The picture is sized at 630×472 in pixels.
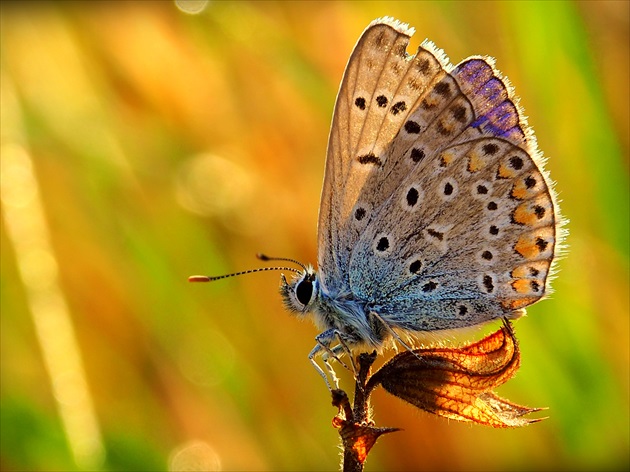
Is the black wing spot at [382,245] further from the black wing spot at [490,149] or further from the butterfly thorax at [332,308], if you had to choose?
the black wing spot at [490,149]

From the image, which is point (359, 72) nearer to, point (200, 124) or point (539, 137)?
point (539, 137)

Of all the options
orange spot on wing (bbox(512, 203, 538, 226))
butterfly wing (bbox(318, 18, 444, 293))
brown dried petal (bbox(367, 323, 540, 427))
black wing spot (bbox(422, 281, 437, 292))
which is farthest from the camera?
black wing spot (bbox(422, 281, 437, 292))

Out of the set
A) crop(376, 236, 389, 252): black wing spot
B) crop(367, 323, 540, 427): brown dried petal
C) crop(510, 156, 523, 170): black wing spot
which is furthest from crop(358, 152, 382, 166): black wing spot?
crop(367, 323, 540, 427): brown dried petal

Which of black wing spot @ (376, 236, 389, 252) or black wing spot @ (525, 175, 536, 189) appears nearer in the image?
black wing spot @ (525, 175, 536, 189)

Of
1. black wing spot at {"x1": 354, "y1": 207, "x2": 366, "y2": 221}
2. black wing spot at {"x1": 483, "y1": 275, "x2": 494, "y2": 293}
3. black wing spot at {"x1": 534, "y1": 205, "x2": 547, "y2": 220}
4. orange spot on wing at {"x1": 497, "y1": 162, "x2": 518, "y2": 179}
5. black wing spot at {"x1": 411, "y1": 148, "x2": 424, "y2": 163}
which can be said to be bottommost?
black wing spot at {"x1": 483, "y1": 275, "x2": 494, "y2": 293}

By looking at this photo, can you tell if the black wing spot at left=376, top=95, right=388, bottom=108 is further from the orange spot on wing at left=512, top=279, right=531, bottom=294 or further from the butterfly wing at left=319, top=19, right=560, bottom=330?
the orange spot on wing at left=512, top=279, right=531, bottom=294

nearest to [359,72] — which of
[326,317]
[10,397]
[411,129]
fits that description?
[411,129]

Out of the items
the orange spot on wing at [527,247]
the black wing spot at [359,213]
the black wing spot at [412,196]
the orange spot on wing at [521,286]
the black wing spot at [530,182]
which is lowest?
the orange spot on wing at [521,286]

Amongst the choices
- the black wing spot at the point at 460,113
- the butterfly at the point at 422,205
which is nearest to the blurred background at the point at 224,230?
the butterfly at the point at 422,205
